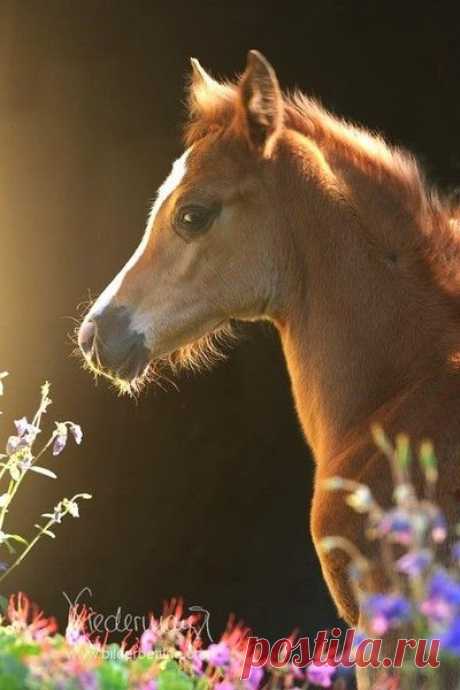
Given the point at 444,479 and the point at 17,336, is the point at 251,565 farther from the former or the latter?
the point at 444,479

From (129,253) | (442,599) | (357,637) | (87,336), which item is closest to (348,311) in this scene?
(87,336)

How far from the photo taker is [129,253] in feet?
17.4

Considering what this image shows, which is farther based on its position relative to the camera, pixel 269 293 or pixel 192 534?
pixel 192 534

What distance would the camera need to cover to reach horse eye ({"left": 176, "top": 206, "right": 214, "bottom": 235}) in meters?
3.23

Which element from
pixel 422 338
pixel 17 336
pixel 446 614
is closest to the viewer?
pixel 446 614

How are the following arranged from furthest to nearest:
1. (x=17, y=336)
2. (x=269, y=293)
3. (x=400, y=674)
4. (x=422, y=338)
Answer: (x=17, y=336) → (x=269, y=293) → (x=422, y=338) → (x=400, y=674)

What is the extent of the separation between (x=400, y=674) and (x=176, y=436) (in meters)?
2.80

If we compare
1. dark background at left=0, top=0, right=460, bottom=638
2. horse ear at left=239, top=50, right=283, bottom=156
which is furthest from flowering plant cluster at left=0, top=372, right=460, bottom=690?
dark background at left=0, top=0, right=460, bottom=638

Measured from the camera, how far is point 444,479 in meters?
2.67

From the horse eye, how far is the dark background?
1998 millimetres

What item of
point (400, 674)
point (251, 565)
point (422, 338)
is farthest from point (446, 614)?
point (251, 565)

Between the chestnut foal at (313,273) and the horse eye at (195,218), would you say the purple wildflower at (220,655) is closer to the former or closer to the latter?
the chestnut foal at (313,273)

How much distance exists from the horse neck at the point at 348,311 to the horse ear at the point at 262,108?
121 mm

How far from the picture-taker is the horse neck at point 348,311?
Answer: 298cm
